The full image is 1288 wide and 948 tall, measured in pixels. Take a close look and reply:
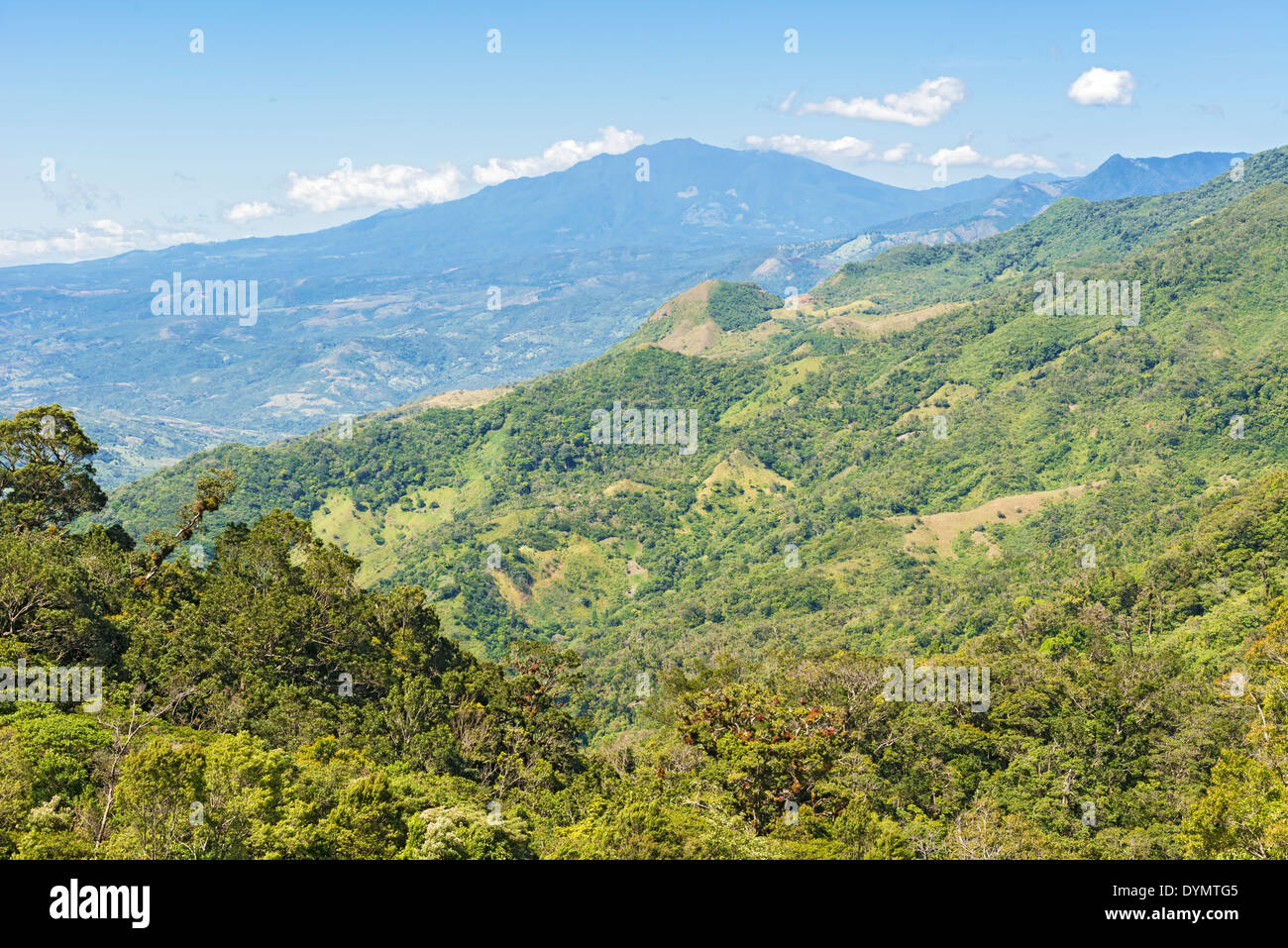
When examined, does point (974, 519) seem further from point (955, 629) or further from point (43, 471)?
point (43, 471)

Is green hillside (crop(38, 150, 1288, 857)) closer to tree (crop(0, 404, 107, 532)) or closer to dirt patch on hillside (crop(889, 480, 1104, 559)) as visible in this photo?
dirt patch on hillside (crop(889, 480, 1104, 559))

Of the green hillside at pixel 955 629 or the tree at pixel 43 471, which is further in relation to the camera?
the tree at pixel 43 471

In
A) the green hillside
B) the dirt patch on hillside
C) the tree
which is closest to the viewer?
the green hillside

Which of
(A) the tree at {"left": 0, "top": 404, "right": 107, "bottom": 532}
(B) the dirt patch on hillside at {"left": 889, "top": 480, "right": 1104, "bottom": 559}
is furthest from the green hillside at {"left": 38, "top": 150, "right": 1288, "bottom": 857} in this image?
(A) the tree at {"left": 0, "top": 404, "right": 107, "bottom": 532}

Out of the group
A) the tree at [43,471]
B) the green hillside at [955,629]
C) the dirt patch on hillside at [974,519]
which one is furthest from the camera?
the dirt patch on hillside at [974,519]

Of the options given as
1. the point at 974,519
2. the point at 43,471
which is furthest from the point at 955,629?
the point at 43,471

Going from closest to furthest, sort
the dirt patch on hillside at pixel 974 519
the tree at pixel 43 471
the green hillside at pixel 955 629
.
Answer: the green hillside at pixel 955 629 → the tree at pixel 43 471 → the dirt patch on hillside at pixel 974 519

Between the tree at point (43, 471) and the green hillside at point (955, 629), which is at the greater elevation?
the tree at point (43, 471)

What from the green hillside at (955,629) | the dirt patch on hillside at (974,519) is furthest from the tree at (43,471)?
the dirt patch on hillside at (974,519)

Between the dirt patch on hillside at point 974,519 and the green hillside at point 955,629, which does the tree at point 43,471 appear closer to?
the green hillside at point 955,629
